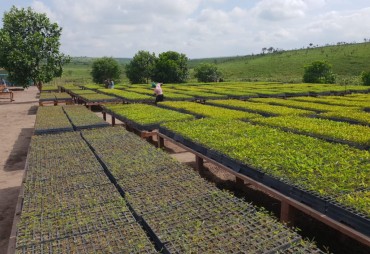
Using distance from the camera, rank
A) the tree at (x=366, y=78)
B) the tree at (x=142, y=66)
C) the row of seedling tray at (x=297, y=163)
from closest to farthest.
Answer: the row of seedling tray at (x=297, y=163) < the tree at (x=366, y=78) < the tree at (x=142, y=66)

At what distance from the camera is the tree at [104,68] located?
52.6 meters

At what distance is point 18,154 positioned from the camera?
12.9 m

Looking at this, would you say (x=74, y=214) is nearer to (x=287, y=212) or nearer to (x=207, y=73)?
(x=287, y=212)

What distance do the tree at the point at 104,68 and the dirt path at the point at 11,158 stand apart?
29786mm

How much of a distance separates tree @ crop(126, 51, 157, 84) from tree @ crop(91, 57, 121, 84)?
269 centimetres


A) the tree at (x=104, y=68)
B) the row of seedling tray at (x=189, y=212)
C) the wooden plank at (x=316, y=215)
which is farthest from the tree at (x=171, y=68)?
the wooden plank at (x=316, y=215)

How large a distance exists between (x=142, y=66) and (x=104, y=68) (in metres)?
6.92

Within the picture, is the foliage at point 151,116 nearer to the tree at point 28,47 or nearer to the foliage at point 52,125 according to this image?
the foliage at point 52,125

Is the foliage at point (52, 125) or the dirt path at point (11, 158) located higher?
the foliage at point (52, 125)

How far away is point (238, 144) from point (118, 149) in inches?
134

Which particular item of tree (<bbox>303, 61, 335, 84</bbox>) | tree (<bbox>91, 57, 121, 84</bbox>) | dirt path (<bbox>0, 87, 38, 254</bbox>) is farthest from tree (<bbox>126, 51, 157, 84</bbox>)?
dirt path (<bbox>0, 87, 38, 254</bbox>)

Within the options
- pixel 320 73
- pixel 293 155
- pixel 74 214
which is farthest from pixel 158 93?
pixel 320 73

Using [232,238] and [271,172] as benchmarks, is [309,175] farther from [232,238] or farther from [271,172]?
[232,238]

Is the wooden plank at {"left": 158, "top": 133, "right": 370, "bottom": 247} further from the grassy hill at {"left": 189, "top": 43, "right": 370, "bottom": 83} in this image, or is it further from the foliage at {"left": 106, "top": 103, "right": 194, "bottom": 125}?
the grassy hill at {"left": 189, "top": 43, "right": 370, "bottom": 83}
